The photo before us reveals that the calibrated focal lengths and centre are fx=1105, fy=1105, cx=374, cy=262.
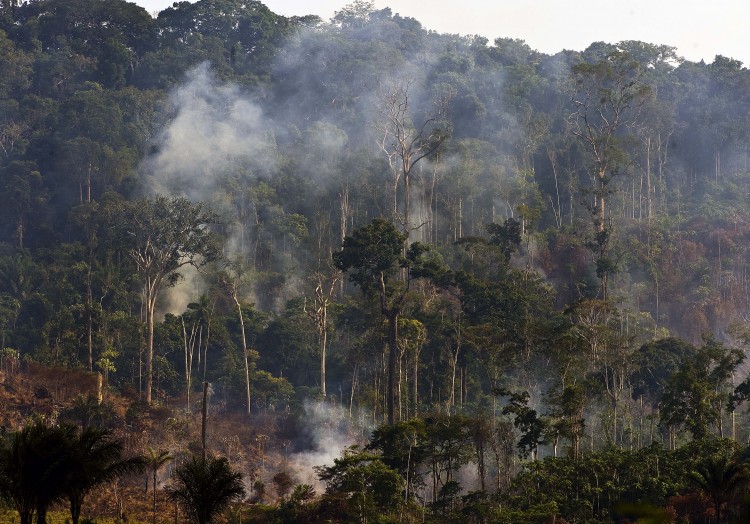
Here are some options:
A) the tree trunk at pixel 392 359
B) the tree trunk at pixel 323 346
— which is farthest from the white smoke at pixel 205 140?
the tree trunk at pixel 392 359

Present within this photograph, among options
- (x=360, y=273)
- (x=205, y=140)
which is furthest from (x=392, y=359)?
(x=205, y=140)

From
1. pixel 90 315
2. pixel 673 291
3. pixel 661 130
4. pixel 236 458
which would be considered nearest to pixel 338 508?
pixel 236 458

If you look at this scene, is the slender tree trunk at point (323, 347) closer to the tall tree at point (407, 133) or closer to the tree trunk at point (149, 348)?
the tree trunk at point (149, 348)

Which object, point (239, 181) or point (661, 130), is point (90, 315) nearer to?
point (239, 181)

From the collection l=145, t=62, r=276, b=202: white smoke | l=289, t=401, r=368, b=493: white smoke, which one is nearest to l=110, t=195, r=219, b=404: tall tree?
l=289, t=401, r=368, b=493: white smoke

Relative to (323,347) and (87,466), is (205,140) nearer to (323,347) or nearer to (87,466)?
(323,347)
